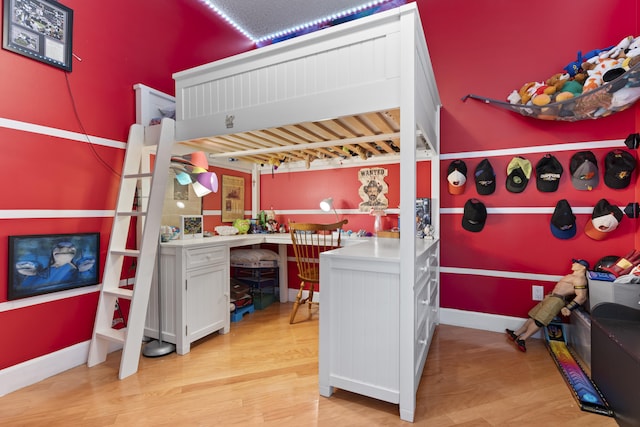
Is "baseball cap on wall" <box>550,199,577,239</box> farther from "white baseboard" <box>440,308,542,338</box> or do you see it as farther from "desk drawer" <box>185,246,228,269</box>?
"desk drawer" <box>185,246,228,269</box>

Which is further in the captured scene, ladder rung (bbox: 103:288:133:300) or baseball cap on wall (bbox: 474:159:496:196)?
baseball cap on wall (bbox: 474:159:496:196)

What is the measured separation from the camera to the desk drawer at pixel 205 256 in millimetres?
2242

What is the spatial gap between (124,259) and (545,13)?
12.9 feet

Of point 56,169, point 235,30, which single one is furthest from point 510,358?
point 235,30

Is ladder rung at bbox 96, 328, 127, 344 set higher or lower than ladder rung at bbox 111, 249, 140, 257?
lower

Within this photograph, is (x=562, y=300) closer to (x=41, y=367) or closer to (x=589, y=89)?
(x=589, y=89)

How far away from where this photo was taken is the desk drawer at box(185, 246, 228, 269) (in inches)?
88.3

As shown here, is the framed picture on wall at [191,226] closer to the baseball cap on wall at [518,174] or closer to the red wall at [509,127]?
the red wall at [509,127]

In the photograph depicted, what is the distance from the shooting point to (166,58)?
279 cm

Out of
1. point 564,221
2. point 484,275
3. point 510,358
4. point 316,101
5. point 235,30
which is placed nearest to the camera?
point 316,101

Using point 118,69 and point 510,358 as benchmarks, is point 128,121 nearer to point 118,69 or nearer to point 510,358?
point 118,69

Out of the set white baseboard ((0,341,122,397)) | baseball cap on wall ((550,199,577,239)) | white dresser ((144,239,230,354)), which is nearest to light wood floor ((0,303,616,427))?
white baseboard ((0,341,122,397))

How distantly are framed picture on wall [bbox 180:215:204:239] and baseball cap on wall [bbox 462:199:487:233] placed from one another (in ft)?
7.77

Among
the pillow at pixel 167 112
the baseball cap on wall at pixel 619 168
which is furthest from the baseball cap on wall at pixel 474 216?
the pillow at pixel 167 112
